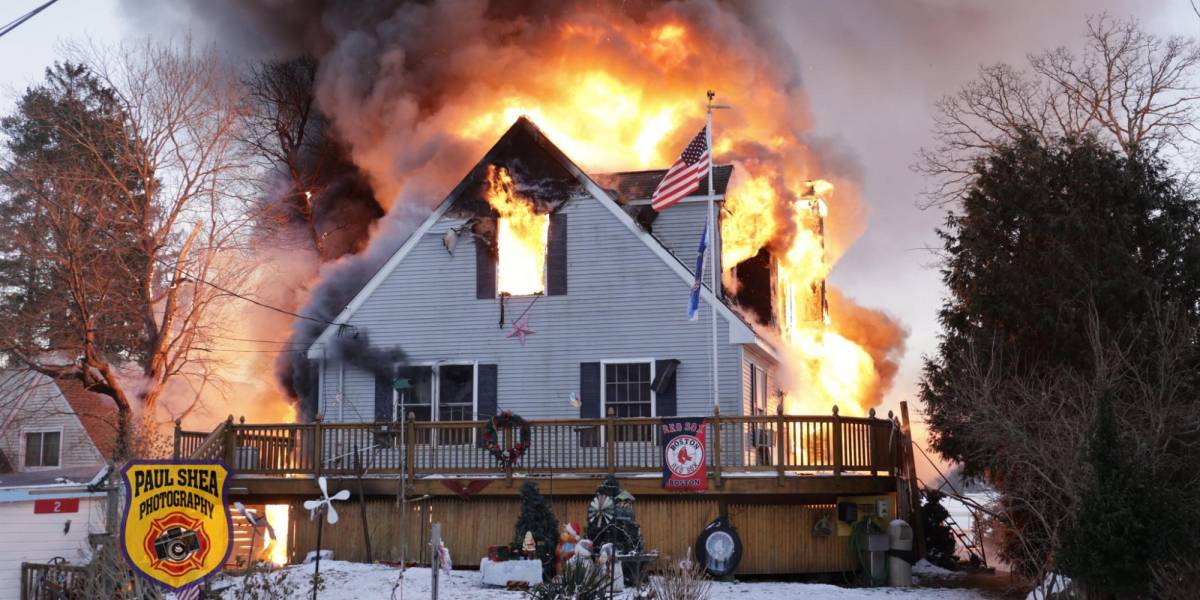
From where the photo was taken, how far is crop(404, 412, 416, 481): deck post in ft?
71.1

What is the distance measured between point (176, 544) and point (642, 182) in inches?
679

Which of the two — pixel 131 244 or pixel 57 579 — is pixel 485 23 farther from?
pixel 57 579

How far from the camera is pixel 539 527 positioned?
18.8 metres

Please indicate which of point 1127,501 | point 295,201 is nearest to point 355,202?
point 295,201

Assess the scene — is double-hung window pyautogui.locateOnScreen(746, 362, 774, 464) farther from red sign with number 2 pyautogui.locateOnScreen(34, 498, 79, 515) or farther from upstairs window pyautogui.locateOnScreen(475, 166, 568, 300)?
red sign with number 2 pyautogui.locateOnScreen(34, 498, 79, 515)

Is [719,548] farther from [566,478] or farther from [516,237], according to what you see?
[516,237]

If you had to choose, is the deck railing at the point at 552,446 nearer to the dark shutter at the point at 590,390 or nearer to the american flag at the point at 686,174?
the dark shutter at the point at 590,390

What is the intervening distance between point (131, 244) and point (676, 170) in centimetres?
1513

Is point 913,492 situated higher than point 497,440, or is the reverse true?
point 497,440

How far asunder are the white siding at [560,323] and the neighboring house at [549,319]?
3cm

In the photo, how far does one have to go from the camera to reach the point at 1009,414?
1873cm

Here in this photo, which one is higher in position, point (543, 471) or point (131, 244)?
point (131, 244)

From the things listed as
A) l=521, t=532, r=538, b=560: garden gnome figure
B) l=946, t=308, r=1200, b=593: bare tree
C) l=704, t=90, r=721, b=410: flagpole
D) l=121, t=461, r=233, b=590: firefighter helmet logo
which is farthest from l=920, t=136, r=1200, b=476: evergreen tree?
l=121, t=461, r=233, b=590: firefighter helmet logo

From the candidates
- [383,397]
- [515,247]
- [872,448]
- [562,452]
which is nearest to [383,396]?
[383,397]
